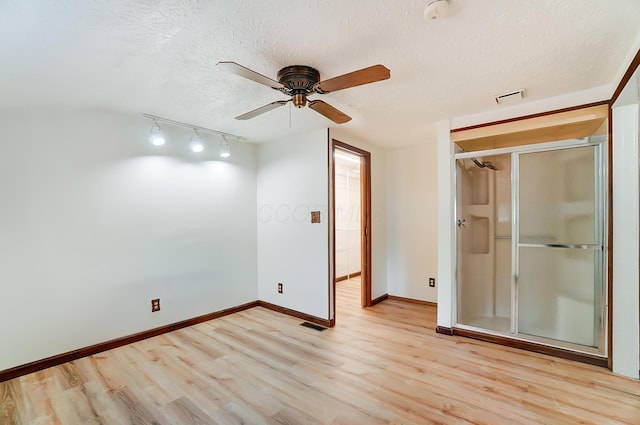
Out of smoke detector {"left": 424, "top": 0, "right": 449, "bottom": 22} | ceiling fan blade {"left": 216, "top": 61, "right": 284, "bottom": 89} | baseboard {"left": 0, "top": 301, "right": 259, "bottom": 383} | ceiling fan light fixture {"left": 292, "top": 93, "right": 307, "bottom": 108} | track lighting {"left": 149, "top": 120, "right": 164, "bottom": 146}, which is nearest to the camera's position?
smoke detector {"left": 424, "top": 0, "right": 449, "bottom": 22}

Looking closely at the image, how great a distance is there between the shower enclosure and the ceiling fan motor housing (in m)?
1.91

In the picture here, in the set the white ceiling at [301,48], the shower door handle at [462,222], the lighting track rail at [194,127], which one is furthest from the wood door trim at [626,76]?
the lighting track rail at [194,127]

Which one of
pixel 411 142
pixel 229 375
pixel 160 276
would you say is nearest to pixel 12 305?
pixel 160 276

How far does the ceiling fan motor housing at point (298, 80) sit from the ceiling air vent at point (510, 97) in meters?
1.65

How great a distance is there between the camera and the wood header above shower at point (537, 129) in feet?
7.98

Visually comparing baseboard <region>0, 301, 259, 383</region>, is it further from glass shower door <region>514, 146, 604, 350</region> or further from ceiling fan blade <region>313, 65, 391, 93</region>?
glass shower door <region>514, 146, 604, 350</region>

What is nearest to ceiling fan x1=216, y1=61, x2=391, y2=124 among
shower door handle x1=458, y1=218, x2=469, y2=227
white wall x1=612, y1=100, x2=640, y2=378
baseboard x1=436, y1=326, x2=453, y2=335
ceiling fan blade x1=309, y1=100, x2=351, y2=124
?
ceiling fan blade x1=309, y1=100, x2=351, y2=124

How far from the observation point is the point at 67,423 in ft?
5.89

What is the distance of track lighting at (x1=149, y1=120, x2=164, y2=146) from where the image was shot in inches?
115

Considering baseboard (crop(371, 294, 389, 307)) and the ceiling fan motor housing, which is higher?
the ceiling fan motor housing

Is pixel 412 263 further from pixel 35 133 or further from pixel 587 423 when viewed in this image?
pixel 35 133

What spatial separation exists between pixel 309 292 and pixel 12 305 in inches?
106

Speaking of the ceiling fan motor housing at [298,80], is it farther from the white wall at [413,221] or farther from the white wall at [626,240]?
the white wall at [413,221]

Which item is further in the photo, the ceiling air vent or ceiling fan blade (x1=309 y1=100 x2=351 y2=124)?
the ceiling air vent
